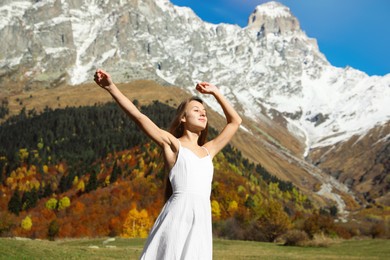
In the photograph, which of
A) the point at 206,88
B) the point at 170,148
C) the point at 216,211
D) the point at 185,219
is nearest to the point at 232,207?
the point at 216,211

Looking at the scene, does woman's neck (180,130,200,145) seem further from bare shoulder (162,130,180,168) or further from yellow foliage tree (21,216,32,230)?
yellow foliage tree (21,216,32,230)

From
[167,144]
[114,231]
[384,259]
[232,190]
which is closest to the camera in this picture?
[167,144]

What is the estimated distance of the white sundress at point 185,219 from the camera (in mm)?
7191

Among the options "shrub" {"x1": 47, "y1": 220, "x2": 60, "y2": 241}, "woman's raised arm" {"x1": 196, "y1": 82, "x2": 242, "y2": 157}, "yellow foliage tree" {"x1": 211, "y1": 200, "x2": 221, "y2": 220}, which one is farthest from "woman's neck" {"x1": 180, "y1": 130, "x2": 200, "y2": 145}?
"shrub" {"x1": 47, "y1": 220, "x2": 60, "y2": 241}

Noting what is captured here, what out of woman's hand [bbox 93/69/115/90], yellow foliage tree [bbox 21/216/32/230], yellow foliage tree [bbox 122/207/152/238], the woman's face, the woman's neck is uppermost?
Answer: woman's hand [bbox 93/69/115/90]

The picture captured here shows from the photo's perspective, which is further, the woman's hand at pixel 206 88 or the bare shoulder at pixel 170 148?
the woman's hand at pixel 206 88

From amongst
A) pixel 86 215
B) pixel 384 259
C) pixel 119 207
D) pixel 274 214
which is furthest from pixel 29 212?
pixel 384 259

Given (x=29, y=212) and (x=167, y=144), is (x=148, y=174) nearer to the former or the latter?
(x=29, y=212)

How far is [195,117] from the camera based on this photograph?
8.36 meters

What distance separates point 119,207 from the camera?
566ft

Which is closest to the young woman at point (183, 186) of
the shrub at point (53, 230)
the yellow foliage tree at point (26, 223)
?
the shrub at point (53, 230)

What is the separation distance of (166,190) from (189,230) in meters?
1.14

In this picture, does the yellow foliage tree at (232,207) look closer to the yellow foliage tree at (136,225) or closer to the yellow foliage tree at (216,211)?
the yellow foliage tree at (216,211)

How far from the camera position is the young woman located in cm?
725
